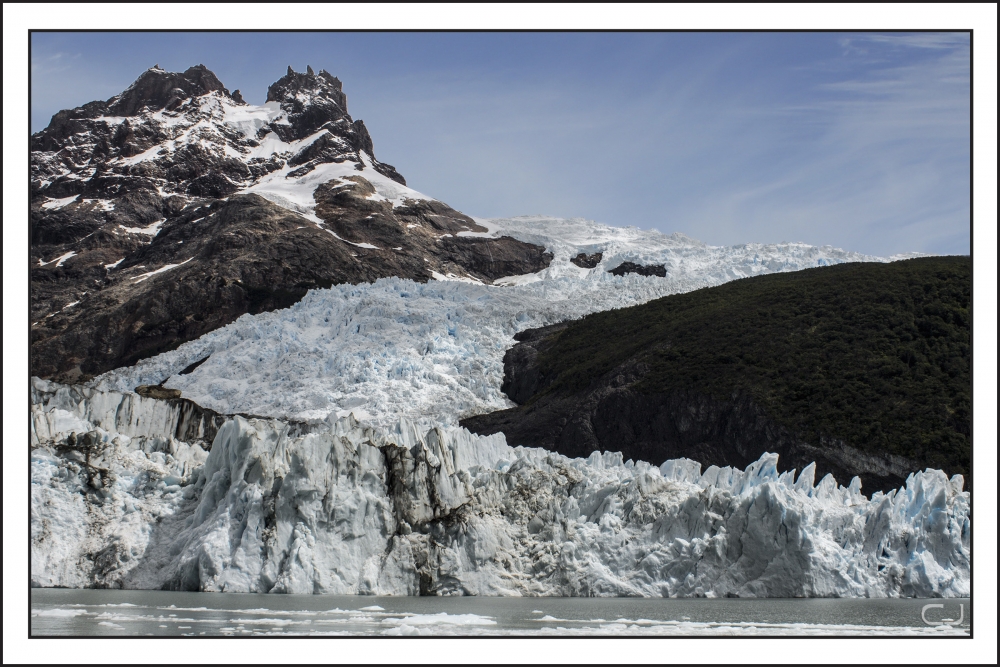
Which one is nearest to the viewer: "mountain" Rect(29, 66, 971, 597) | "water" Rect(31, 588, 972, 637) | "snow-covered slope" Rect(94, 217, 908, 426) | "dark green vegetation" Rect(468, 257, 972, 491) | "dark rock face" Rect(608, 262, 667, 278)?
"water" Rect(31, 588, 972, 637)

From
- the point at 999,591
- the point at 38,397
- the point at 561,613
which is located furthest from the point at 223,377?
the point at 999,591

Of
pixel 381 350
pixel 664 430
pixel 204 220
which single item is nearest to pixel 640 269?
pixel 381 350

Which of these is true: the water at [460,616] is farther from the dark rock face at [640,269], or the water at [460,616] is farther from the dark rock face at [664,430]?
the dark rock face at [640,269]

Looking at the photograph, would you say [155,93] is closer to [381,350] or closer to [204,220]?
[204,220]

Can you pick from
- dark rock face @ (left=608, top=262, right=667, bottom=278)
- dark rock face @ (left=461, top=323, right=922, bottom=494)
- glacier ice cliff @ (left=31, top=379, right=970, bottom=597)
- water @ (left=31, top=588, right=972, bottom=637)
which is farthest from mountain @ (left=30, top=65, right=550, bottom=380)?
water @ (left=31, top=588, right=972, bottom=637)

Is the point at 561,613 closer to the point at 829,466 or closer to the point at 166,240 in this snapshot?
the point at 829,466

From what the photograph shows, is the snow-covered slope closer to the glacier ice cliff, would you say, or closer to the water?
the glacier ice cliff

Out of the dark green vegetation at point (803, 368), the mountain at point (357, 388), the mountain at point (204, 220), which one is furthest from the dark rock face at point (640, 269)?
the dark green vegetation at point (803, 368)
